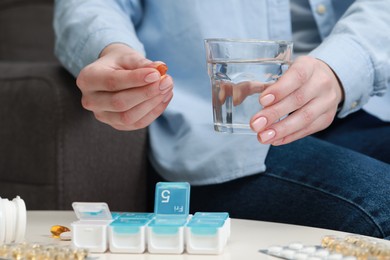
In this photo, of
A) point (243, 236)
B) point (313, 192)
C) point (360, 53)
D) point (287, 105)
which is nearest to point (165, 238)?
point (243, 236)

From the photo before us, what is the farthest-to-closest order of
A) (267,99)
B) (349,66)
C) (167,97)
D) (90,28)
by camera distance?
(90,28), (349,66), (167,97), (267,99)

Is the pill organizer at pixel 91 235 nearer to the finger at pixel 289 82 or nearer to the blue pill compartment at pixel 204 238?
the blue pill compartment at pixel 204 238

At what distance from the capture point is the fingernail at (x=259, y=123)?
2.70 ft

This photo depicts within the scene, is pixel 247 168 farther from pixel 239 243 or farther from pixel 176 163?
pixel 239 243

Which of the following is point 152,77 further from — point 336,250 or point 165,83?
point 336,250

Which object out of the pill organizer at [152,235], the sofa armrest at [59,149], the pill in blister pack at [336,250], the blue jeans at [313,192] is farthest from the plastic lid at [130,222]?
the sofa armrest at [59,149]

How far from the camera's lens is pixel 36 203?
1.27 meters

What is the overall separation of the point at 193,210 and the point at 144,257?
448mm

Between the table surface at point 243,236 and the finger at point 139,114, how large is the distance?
0.44ft

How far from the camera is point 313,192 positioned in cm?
107

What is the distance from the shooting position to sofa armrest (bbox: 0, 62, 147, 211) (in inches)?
48.9

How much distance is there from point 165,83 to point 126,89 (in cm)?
8

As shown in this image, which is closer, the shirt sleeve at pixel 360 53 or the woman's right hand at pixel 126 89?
the woman's right hand at pixel 126 89

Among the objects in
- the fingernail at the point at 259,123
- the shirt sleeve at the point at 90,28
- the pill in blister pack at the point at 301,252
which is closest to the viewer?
the pill in blister pack at the point at 301,252
